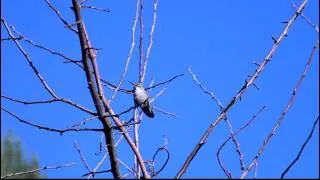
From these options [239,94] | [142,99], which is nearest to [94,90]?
[239,94]

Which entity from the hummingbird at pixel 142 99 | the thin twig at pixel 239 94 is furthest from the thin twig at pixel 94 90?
the hummingbird at pixel 142 99

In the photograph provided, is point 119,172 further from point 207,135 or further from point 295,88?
point 295,88

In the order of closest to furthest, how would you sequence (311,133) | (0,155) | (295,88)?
(311,133) → (295,88) → (0,155)

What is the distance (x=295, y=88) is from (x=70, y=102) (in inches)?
33.2

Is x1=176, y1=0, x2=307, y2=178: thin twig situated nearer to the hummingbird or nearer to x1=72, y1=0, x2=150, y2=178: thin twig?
x1=72, y1=0, x2=150, y2=178: thin twig

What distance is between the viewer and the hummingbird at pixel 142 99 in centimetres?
322

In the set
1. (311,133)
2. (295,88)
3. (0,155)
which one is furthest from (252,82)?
(0,155)

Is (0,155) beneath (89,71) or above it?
above

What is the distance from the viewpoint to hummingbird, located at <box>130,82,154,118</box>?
10.6 feet

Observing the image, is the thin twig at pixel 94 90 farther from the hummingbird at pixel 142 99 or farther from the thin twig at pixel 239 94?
the hummingbird at pixel 142 99

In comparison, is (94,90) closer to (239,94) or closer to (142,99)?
(239,94)

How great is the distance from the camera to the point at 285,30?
2.66 meters

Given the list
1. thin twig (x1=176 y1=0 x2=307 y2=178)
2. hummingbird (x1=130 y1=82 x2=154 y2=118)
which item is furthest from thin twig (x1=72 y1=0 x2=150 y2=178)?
hummingbird (x1=130 y1=82 x2=154 y2=118)

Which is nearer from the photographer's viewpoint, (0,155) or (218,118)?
(218,118)
